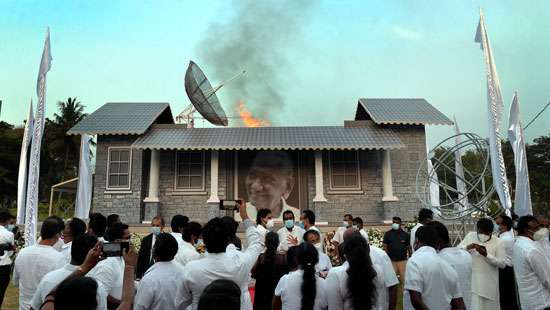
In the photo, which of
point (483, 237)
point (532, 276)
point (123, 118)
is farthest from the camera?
point (123, 118)

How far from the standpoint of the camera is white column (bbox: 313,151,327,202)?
15.4 meters

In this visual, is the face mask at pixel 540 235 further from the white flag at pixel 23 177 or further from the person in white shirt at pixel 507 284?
the white flag at pixel 23 177

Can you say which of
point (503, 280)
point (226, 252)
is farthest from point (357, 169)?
point (226, 252)

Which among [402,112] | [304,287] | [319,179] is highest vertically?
[402,112]

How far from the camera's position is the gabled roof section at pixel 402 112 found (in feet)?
52.4

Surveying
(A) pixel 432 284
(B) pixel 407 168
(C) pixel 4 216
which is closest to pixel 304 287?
(A) pixel 432 284

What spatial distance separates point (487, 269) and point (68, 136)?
1546 inches

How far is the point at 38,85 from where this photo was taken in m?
9.85

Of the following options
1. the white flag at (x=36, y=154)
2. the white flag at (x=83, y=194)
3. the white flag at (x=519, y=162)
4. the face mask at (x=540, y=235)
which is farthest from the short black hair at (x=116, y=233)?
the white flag at (x=83, y=194)

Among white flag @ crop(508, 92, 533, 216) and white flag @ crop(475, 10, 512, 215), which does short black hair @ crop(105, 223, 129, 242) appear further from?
white flag @ crop(508, 92, 533, 216)

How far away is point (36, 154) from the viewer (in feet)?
30.6

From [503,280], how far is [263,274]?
3.79 m

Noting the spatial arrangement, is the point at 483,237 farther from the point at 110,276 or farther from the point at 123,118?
the point at 123,118

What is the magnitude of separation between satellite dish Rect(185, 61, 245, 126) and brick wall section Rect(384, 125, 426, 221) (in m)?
7.36
